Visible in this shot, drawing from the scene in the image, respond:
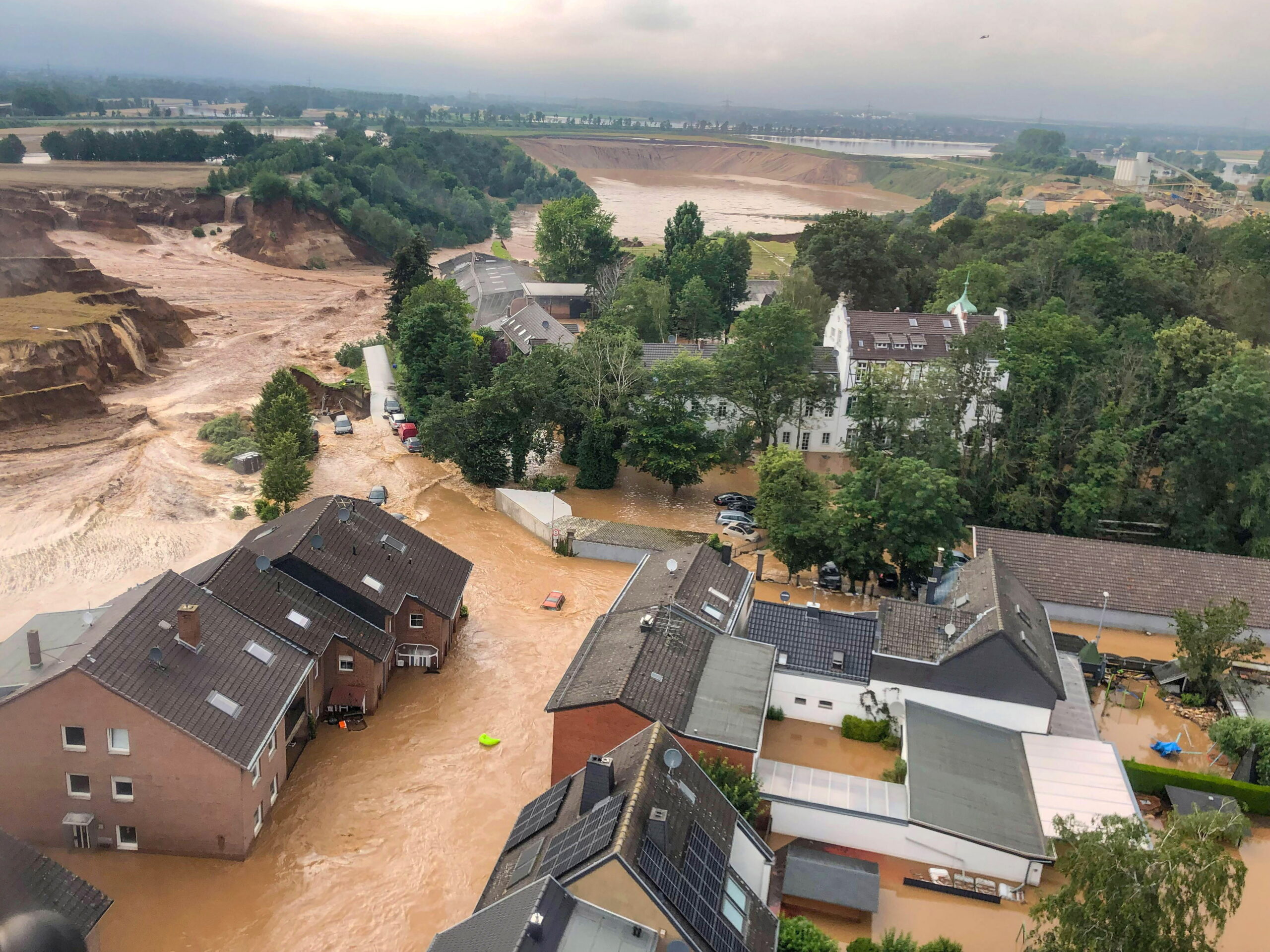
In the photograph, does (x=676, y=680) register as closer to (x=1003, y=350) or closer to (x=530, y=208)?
(x=1003, y=350)

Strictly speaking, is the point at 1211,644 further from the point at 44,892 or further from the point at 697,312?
the point at 697,312

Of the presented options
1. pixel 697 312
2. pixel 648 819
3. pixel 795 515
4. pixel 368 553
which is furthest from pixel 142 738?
pixel 697 312

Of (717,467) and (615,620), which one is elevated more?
(615,620)

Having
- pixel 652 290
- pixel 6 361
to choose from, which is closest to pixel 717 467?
pixel 652 290

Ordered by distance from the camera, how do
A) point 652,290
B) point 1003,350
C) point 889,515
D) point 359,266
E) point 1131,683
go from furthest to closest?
point 359,266, point 652,290, point 1003,350, point 889,515, point 1131,683

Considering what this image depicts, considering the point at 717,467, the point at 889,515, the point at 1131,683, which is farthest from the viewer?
the point at 717,467

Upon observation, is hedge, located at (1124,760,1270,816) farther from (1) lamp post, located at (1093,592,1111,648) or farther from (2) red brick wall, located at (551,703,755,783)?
(2) red brick wall, located at (551,703,755,783)
